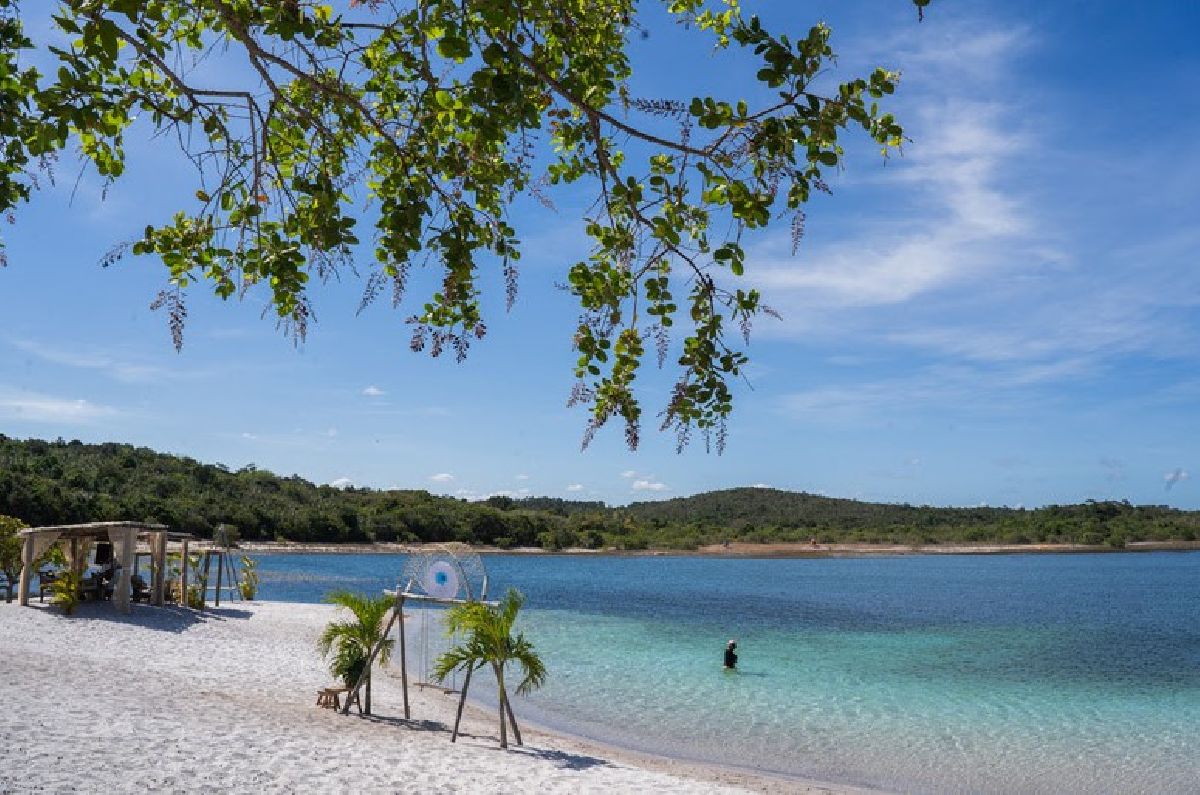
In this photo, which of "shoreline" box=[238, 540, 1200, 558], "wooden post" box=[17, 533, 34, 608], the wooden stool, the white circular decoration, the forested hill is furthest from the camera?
the forested hill

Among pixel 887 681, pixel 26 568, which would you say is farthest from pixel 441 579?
pixel 887 681

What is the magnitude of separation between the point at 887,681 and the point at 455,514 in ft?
264

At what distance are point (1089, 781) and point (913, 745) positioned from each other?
8.79 ft

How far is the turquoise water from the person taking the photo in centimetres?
1430

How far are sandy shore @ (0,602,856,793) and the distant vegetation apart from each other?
47248mm

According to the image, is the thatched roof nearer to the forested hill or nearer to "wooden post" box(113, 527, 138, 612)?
"wooden post" box(113, 527, 138, 612)

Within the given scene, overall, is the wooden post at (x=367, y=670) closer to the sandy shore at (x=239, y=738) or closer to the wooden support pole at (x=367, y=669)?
the wooden support pole at (x=367, y=669)

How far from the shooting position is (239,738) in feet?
33.4

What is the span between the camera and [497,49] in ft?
12.3

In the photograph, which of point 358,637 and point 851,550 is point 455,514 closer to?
point 851,550

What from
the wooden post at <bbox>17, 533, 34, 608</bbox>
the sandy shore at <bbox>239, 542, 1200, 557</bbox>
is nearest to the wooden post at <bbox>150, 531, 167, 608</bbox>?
the wooden post at <bbox>17, 533, 34, 608</bbox>

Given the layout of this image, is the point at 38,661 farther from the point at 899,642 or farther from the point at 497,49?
the point at 899,642

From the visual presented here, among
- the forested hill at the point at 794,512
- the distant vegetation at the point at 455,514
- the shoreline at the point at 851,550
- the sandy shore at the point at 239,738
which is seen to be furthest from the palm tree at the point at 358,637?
the forested hill at the point at 794,512

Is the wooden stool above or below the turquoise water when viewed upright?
Answer: above
